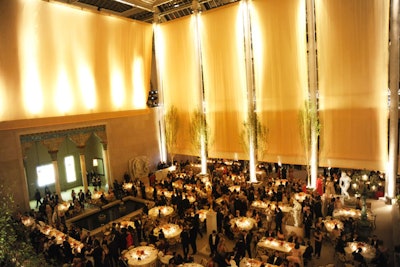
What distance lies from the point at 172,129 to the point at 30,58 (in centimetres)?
936

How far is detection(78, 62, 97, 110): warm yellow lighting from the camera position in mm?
17000

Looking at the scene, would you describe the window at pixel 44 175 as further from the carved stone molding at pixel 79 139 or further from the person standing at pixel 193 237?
the person standing at pixel 193 237

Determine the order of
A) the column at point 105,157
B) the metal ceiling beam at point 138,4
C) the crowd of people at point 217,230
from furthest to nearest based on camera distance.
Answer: the metal ceiling beam at point 138,4 → the column at point 105,157 → the crowd of people at point 217,230

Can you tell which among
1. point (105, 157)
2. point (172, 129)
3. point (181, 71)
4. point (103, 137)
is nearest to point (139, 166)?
point (105, 157)

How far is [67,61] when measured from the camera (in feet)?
53.5

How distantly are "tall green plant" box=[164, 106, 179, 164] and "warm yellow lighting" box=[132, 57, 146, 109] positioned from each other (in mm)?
1880

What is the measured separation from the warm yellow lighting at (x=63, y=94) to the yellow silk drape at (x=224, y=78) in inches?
315

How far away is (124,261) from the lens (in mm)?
9062

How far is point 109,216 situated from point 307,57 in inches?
489

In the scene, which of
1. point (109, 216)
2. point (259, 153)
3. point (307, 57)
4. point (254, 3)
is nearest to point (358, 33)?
point (307, 57)

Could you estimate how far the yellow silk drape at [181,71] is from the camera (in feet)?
65.2

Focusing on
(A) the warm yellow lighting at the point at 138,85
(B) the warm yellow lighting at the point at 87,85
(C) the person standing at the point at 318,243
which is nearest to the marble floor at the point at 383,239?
(C) the person standing at the point at 318,243

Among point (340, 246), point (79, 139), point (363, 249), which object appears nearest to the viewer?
point (363, 249)

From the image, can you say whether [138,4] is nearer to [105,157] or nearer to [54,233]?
[105,157]
